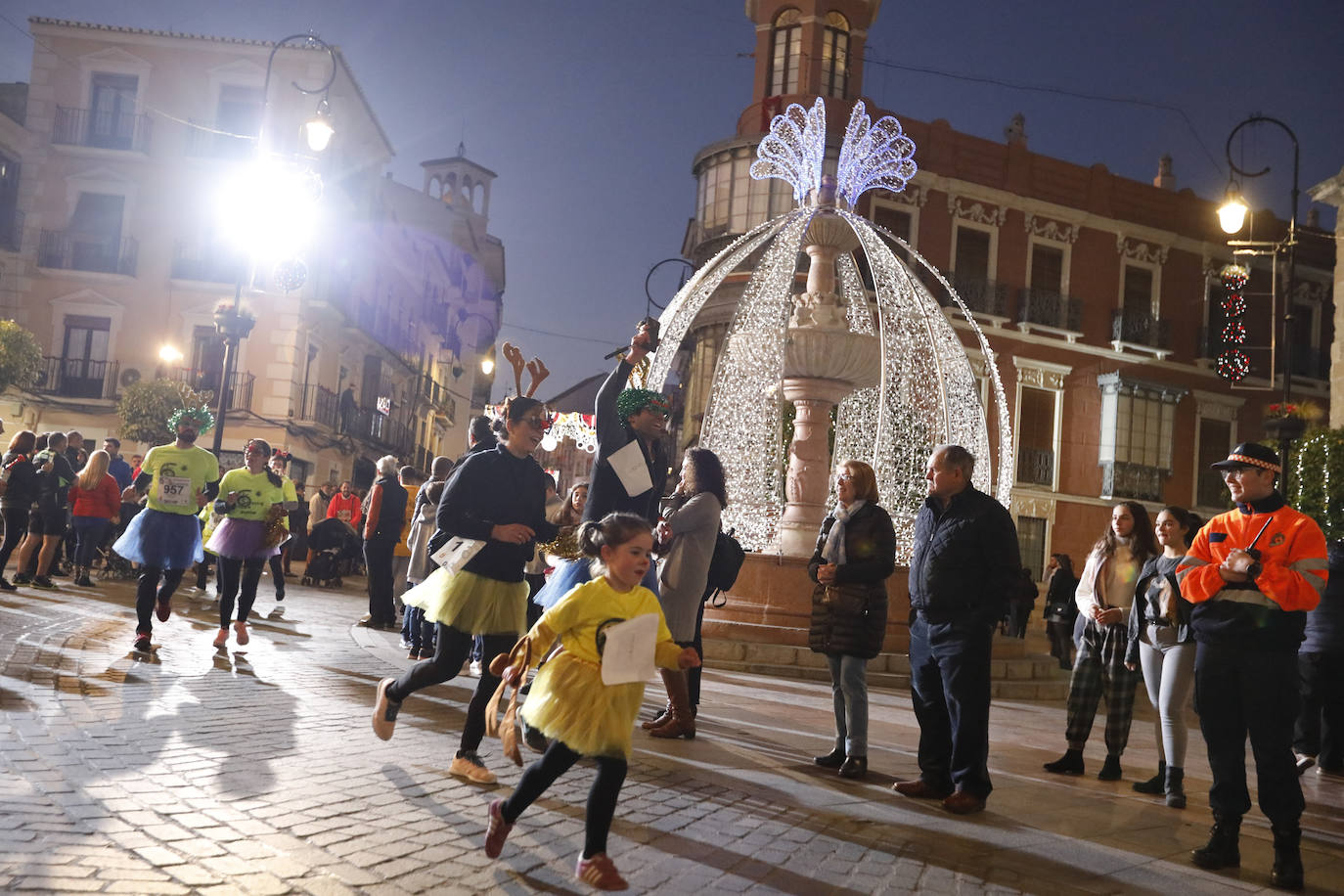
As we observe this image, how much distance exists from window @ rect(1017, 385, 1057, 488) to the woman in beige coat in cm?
2449

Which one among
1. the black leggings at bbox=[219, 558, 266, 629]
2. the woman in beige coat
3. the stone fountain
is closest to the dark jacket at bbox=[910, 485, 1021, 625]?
the woman in beige coat

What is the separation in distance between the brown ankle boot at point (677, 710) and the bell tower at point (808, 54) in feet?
81.9

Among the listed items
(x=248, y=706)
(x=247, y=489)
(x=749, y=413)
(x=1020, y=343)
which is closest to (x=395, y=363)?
(x=1020, y=343)

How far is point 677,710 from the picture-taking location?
646cm

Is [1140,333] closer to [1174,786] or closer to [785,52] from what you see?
[785,52]

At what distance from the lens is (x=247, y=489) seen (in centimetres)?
925

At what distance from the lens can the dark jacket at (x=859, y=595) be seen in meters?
6.17

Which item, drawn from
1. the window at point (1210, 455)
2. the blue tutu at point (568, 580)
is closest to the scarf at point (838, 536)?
the blue tutu at point (568, 580)

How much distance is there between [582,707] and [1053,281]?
94.1 feet

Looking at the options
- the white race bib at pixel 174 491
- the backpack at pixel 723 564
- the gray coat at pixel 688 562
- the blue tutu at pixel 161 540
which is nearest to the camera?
the gray coat at pixel 688 562

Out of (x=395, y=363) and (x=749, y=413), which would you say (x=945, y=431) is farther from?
(x=395, y=363)

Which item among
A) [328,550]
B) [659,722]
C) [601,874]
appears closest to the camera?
[601,874]

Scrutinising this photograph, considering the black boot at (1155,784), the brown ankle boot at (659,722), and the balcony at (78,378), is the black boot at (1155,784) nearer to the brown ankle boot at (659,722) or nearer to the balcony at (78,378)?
the brown ankle boot at (659,722)

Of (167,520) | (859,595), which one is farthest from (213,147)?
(859,595)
